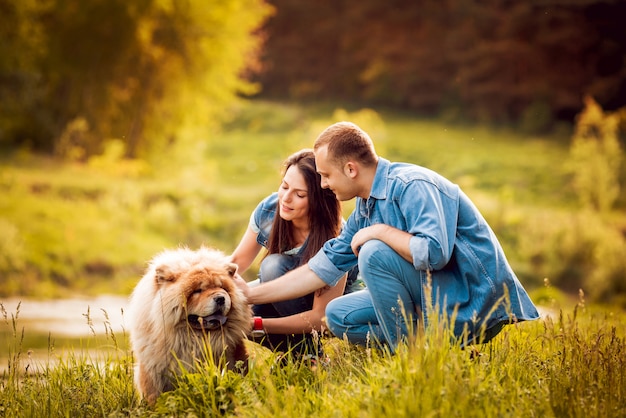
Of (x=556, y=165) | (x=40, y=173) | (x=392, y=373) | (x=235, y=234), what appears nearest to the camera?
(x=392, y=373)

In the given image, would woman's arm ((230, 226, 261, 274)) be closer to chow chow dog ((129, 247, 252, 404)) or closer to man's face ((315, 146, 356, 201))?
chow chow dog ((129, 247, 252, 404))

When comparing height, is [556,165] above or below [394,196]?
above

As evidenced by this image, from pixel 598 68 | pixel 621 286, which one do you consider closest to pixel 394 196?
pixel 621 286

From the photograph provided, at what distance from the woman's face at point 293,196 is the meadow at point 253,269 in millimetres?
741

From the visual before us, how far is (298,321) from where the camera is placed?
4227mm

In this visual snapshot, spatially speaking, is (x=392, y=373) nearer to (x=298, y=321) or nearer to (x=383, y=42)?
(x=298, y=321)

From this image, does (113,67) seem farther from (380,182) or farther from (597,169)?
(380,182)

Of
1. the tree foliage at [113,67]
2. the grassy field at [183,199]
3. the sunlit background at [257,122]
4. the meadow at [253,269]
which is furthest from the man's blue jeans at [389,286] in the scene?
the tree foliage at [113,67]

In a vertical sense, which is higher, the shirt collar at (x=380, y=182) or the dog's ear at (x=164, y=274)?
the shirt collar at (x=380, y=182)

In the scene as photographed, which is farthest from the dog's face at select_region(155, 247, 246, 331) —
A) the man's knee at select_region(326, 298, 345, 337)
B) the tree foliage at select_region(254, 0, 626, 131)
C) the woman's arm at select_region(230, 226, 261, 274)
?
the tree foliage at select_region(254, 0, 626, 131)

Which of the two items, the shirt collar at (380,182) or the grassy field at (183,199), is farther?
the grassy field at (183,199)

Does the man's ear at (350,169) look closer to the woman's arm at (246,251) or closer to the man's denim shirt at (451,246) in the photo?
the man's denim shirt at (451,246)

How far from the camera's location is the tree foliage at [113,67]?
48.2 feet

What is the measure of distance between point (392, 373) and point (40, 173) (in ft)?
40.6
